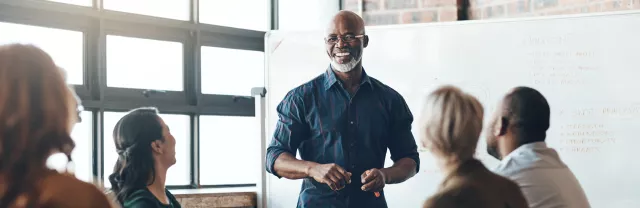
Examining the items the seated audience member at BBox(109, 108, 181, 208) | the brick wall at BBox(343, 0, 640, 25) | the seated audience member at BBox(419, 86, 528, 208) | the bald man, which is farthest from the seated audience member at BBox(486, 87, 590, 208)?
the brick wall at BBox(343, 0, 640, 25)

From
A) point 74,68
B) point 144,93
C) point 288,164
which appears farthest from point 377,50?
point 288,164

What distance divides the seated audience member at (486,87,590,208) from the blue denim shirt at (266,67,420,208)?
582 mm

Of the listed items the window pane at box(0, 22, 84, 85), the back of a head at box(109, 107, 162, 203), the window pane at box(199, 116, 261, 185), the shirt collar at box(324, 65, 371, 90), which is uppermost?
the window pane at box(0, 22, 84, 85)

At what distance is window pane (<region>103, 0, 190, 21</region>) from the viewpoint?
14.4 feet

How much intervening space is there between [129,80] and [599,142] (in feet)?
8.05

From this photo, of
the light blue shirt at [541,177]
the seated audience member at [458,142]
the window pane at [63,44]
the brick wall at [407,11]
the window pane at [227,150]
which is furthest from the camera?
the window pane at [227,150]

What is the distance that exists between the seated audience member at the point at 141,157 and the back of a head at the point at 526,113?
93 cm

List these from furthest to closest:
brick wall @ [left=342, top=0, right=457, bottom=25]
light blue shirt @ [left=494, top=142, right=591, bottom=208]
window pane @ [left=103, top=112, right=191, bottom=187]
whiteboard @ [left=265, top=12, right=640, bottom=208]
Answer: window pane @ [left=103, top=112, right=191, bottom=187] < brick wall @ [left=342, top=0, right=457, bottom=25] < whiteboard @ [left=265, top=12, right=640, bottom=208] < light blue shirt @ [left=494, top=142, right=591, bottom=208]

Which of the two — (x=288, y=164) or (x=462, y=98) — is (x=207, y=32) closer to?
(x=288, y=164)

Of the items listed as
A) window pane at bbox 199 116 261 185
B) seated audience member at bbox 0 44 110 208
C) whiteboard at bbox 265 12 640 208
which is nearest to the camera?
seated audience member at bbox 0 44 110 208

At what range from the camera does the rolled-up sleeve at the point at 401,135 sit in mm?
2510

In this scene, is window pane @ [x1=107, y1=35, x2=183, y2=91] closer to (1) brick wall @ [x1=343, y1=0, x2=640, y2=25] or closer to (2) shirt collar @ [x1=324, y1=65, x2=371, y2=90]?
(1) brick wall @ [x1=343, y1=0, x2=640, y2=25]

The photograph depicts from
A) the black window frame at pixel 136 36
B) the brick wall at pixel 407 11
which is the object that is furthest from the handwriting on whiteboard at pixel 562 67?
the black window frame at pixel 136 36

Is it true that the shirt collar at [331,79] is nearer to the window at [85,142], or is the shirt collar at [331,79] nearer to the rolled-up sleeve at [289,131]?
the rolled-up sleeve at [289,131]
